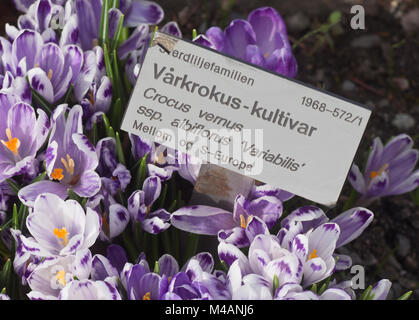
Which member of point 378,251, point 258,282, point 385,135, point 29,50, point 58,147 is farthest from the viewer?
point 385,135

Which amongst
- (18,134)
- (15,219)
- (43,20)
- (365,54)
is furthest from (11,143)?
(365,54)

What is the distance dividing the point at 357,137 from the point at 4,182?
2.31ft

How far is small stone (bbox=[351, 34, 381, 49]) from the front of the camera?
217cm

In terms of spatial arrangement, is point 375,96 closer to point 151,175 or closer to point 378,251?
point 378,251

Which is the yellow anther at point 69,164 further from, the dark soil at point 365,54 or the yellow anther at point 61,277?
the dark soil at point 365,54

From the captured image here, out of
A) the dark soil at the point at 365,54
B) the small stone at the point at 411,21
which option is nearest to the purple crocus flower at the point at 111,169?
the dark soil at the point at 365,54

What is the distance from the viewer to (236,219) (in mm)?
1078

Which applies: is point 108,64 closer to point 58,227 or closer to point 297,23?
point 58,227

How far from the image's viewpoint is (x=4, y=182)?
3.64 feet

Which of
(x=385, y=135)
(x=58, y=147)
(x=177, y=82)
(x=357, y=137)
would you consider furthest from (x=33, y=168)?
(x=385, y=135)

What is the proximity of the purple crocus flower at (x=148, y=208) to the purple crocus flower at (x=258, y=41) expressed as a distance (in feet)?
1.04

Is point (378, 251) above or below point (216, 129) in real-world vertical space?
below

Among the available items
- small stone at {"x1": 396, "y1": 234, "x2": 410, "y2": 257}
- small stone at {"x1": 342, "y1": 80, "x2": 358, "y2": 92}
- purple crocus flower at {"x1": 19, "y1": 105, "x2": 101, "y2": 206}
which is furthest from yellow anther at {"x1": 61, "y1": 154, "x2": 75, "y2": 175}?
small stone at {"x1": 342, "y1": 80, "x2": 358, "y2": 92}

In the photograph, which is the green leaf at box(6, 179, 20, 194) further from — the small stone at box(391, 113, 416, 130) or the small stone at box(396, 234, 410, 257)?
the small stone at box(391, 113, 416, 130)
